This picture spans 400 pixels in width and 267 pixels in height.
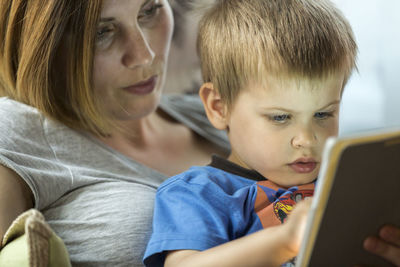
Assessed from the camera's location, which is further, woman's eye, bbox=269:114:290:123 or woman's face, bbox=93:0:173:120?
woman's face, bbox=93:0:173:120

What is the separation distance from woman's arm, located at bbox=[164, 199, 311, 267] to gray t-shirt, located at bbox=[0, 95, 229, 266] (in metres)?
0.22

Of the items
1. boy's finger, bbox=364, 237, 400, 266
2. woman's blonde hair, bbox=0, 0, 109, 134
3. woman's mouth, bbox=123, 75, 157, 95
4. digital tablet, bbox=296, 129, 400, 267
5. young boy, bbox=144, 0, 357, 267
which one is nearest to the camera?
digital tablet, bbox=296, 129, 400, 267

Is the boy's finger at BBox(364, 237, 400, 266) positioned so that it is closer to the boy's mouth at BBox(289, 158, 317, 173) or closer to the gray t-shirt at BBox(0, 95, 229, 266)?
the boy's mouth at BBox(289, 158, 317, 173)

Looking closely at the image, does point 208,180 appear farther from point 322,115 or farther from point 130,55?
point 130,55

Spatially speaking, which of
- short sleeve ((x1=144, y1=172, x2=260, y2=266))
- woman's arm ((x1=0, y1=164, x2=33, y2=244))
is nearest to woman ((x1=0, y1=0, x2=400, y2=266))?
woman's arm ((x1=0, y1=164, x2=33, y2=244))

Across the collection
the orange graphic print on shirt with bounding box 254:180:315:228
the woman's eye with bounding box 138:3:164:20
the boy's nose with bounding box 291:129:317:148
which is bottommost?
the orange graphic print on shirt with bounding box 254:180:315:228

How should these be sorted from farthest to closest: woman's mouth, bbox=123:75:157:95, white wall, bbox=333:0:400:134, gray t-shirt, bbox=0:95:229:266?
white wall, bbox=333:0:400:134, woman's mouth, bbox=123:75:157:95, gray t-shirt, bbox=0:95:229:266

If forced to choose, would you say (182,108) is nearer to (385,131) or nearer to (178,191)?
(178,191)

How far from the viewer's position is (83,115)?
1301 mm

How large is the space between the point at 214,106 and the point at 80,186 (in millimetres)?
343

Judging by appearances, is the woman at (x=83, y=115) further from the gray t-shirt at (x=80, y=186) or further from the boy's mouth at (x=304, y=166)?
the boy's mouth at (x=304, y=166)

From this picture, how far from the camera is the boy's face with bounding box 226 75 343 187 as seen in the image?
1002 millimetres

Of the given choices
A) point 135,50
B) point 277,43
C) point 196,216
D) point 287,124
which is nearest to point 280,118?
point 287,124

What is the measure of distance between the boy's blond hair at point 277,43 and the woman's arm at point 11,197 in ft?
1.45
